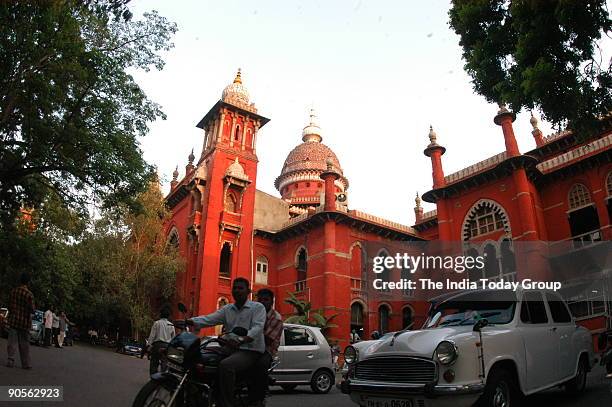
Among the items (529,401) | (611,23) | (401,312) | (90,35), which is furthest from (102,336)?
(611,23)

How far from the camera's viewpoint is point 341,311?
2577 cm

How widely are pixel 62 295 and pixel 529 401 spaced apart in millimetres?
22989

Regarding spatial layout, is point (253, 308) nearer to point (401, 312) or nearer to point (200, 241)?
point (200, 241)

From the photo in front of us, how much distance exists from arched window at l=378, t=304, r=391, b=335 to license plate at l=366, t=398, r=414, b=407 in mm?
23327

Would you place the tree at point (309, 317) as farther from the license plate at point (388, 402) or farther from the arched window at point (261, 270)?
the license plate at point (388, 402)

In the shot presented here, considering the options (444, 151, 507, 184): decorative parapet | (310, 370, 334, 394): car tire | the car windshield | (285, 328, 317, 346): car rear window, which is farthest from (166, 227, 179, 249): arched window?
the car windshield

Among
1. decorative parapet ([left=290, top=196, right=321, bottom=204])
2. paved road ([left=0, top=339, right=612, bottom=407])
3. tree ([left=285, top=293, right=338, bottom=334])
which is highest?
decorative parapet ([left=290, top=196, right=321, bottom=204])

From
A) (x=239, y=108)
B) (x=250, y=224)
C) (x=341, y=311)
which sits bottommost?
(x=341, y=311)

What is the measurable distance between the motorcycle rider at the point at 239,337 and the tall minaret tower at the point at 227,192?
21690 millimetres

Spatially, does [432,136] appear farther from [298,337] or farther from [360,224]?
[298,337]

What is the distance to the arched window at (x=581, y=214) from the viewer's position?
21.0 metres

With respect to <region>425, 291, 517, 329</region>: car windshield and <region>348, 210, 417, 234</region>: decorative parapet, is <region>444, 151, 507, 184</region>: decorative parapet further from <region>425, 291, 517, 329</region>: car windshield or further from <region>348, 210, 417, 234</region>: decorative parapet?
<region>425, 291, 517, 329</region>: car windshield

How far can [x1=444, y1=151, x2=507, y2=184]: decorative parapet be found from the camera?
23328 millimetres

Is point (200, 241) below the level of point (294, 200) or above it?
below
